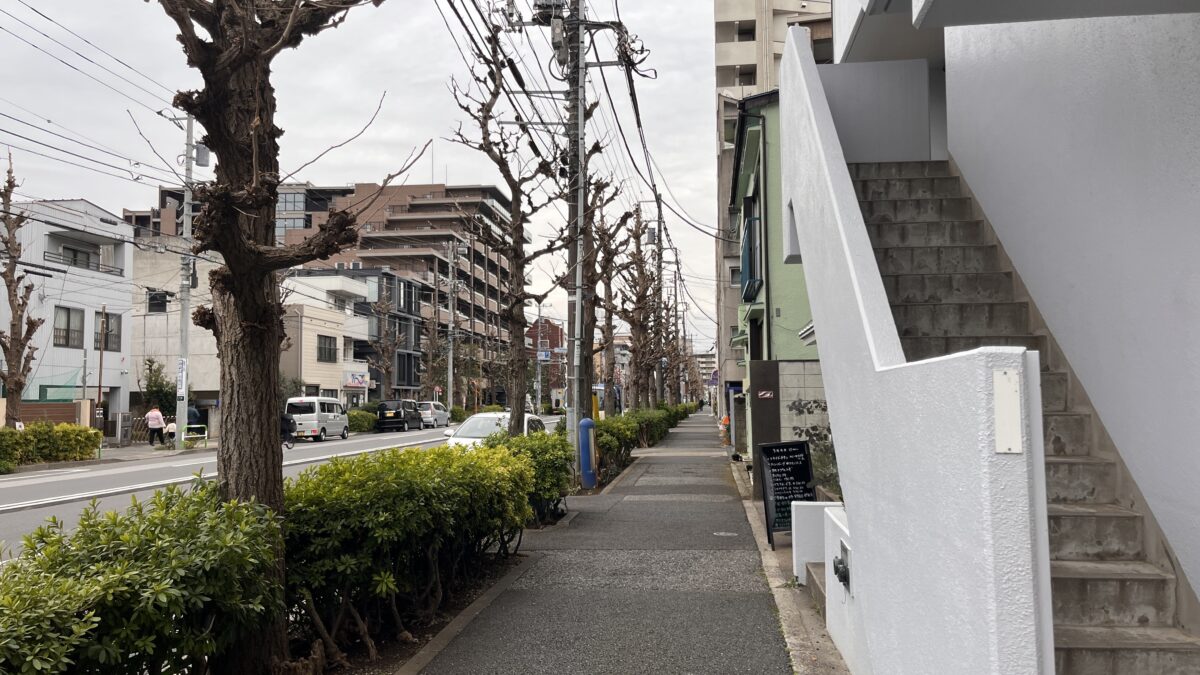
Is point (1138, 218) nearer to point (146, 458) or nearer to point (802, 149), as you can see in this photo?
point (802, 149)

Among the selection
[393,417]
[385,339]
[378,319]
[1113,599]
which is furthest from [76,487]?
[378,319]

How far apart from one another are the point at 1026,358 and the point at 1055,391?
2.88 meters

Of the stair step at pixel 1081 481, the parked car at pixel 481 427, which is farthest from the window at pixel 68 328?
the stair step at pixel 1081 481

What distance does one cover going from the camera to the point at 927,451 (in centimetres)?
294

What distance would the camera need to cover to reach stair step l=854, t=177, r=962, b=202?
7023 mm

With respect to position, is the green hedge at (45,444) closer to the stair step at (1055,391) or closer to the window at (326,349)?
the stair step at (1055,391)

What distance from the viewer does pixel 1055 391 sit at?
4922 millimetres

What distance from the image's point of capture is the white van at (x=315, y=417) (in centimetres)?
3581

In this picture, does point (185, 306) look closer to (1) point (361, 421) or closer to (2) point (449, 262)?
(1) point (361, 421)

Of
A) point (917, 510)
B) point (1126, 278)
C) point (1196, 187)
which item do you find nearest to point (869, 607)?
point (917, 510)

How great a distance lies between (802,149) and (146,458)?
26.7 meters

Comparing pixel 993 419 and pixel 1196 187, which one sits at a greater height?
pixel 1196 187

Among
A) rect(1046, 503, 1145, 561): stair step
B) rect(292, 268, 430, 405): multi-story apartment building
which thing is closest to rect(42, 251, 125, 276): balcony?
rect(292, 268, 430, 405): multi-story apartment building

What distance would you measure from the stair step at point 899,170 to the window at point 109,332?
1430 inches
